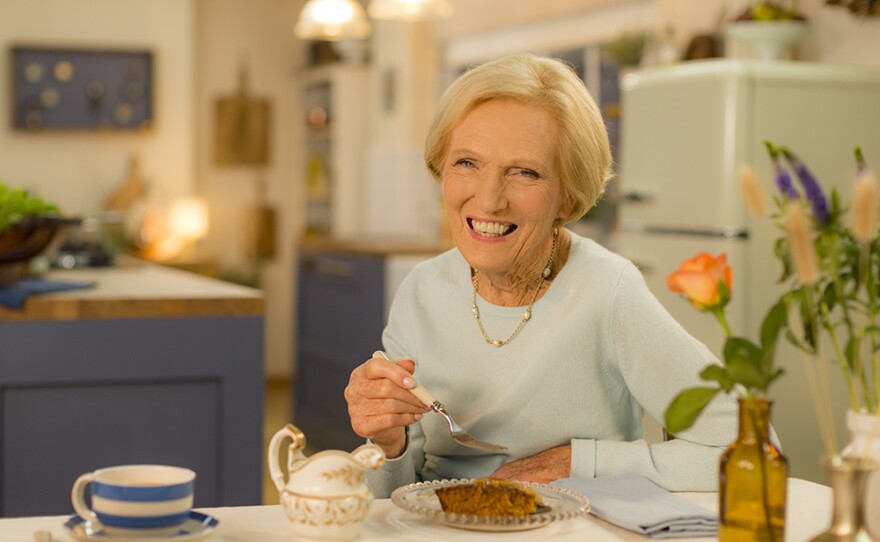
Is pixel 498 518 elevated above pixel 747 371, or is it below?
below

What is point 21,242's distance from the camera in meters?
3.12

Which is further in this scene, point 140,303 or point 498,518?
point 140,303

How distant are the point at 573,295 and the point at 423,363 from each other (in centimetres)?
25

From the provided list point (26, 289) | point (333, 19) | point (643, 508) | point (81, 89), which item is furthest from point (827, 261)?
point (81, 89)

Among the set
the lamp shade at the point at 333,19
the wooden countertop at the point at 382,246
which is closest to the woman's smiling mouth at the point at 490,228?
the wooden countertop at the point at 382,246

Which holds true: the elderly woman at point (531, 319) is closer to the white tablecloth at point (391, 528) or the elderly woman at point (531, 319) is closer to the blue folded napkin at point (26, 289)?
the white tablecloth at point (391, 528)

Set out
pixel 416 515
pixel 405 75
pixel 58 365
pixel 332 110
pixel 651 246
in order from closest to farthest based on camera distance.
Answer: pixel 416 515
pixel 58 365
pixel 651 246
pixel 405 75
pixel 332 110

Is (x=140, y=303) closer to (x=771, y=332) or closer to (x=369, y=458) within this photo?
(x=369, y=458)

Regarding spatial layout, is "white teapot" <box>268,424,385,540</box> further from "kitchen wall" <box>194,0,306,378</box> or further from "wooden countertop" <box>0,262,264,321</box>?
"kitchen wall" <box>194,0,306,378</box>

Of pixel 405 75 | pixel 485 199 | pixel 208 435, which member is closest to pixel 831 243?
pixel 485 199

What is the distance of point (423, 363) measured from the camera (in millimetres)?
1802

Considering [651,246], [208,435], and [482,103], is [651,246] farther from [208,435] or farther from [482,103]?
[482,103]

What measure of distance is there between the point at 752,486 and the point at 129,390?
7.33ft

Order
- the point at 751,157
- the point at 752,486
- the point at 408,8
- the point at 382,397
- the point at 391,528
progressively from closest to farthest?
the point at 752,486 < the point at 391,528 < the point at 382,397 < the point at 751,157 < the point at 408,8
